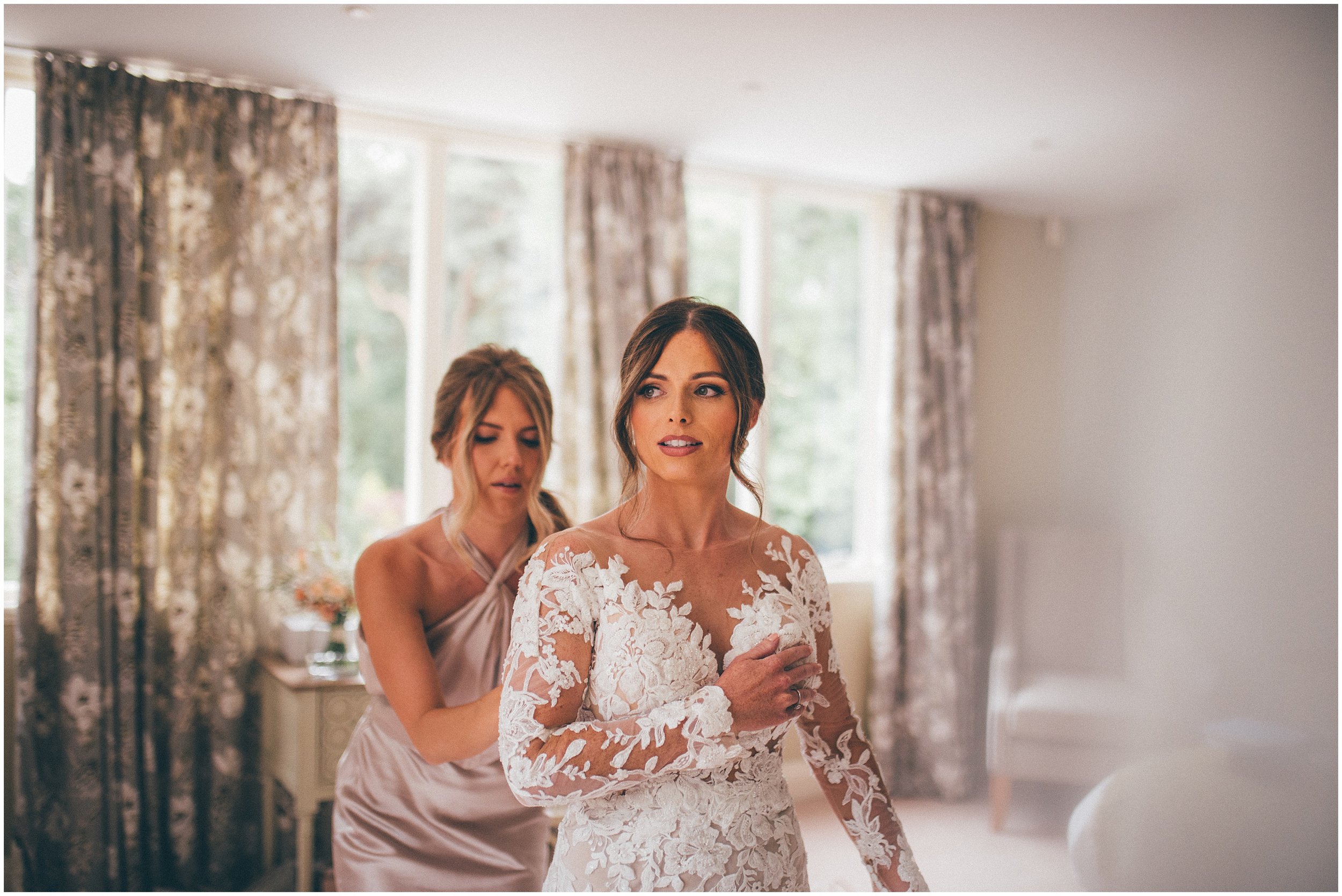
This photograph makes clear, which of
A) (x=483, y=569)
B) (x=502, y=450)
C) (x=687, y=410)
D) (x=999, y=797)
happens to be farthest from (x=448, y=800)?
(x=999, y=797)

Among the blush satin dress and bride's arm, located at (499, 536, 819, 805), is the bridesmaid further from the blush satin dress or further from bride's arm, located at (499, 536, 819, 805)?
bride's arm, located at (499, 536, 819, 805)

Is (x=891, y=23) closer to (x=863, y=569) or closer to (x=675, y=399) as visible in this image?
(x=675, y=399)

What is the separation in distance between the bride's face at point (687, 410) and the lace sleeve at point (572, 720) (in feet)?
0.55

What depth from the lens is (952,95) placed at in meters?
3.18

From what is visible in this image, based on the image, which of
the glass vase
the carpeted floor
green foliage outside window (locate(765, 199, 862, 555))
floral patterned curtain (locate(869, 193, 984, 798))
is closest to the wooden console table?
the glass vase

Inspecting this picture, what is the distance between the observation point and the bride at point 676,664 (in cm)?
121

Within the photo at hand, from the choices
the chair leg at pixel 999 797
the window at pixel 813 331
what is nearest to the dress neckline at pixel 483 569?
the chair leg at pixel 999 797

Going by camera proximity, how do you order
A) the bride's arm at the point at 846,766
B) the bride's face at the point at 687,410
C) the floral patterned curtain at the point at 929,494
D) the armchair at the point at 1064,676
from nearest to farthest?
the bride's face at the point at 687,410 → the bride's arm at the point at 846,766 → the armchair at the point at 1064,676 → the floral patterned curtain at the point at 929,494

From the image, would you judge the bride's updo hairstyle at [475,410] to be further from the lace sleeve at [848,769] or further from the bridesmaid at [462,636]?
the lace sleeve at [848,769]

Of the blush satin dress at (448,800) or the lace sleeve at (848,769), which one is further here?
the blush satin dress at (448,800)

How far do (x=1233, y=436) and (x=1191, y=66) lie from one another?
86 cm

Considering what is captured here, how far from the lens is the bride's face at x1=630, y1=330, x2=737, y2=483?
4.35 feet

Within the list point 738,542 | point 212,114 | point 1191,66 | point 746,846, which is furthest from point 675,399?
point 212,114

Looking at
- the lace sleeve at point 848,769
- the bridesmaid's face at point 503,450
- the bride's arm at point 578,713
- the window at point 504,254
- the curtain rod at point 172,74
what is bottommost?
the lace sleeve at point 848,769
